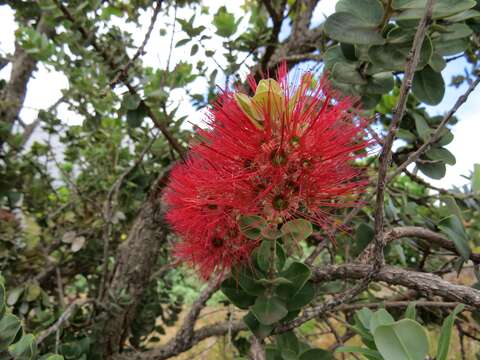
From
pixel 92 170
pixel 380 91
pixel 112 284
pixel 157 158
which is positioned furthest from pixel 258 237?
pixel 92 170

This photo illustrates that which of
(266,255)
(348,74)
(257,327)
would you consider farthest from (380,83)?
(257,327)

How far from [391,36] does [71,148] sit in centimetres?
166

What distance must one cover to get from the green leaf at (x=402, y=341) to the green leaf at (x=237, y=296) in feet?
1.03

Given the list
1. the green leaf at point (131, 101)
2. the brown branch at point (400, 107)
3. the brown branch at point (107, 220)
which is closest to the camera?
the brown branch at point (400, 107)

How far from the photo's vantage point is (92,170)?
2.20m

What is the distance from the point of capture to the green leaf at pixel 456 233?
0.69m

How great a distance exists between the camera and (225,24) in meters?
1.22

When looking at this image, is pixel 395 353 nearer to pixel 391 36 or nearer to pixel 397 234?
pixel 397 234

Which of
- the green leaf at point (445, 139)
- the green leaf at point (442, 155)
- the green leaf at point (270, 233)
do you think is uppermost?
the green leaf at point (445, 139)

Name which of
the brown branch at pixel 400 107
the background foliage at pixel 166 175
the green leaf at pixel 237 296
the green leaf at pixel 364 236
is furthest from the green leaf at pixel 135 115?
the brown branch at pixel 400 107

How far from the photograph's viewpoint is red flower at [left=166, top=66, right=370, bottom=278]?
25.6 inches

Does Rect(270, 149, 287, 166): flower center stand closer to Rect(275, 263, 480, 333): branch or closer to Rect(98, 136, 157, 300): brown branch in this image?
Rect(275, 263, 480, 333): branch

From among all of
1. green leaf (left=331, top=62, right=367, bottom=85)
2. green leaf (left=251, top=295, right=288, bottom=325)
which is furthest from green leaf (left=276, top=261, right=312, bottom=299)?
green leaf (left=331, top=62, right=367, bottom=85)

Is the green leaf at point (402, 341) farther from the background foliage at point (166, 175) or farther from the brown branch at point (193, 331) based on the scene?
the brown branch at point (193, 331)
